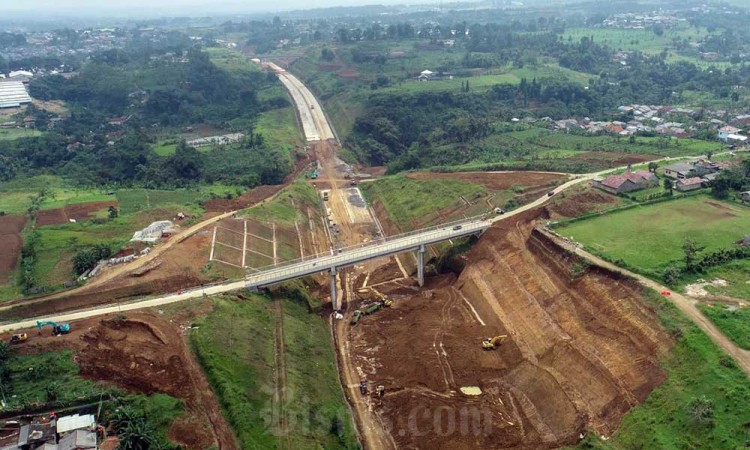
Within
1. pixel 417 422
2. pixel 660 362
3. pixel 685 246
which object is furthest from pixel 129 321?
pixel 685 246

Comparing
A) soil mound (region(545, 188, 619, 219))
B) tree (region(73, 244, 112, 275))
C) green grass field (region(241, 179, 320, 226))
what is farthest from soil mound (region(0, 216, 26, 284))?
soil mound (region(545, 188, 619, 219))

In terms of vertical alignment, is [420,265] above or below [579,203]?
below

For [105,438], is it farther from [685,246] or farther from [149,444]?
[685,246]

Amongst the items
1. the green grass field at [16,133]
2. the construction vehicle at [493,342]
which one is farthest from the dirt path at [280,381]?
the green grass field at [16,133]

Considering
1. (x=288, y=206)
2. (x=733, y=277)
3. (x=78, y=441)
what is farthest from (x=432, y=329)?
(x=288, y=206)

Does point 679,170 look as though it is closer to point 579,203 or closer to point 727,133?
point 579,203

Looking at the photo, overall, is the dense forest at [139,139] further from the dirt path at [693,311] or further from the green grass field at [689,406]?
the green grass field at [689,406]
